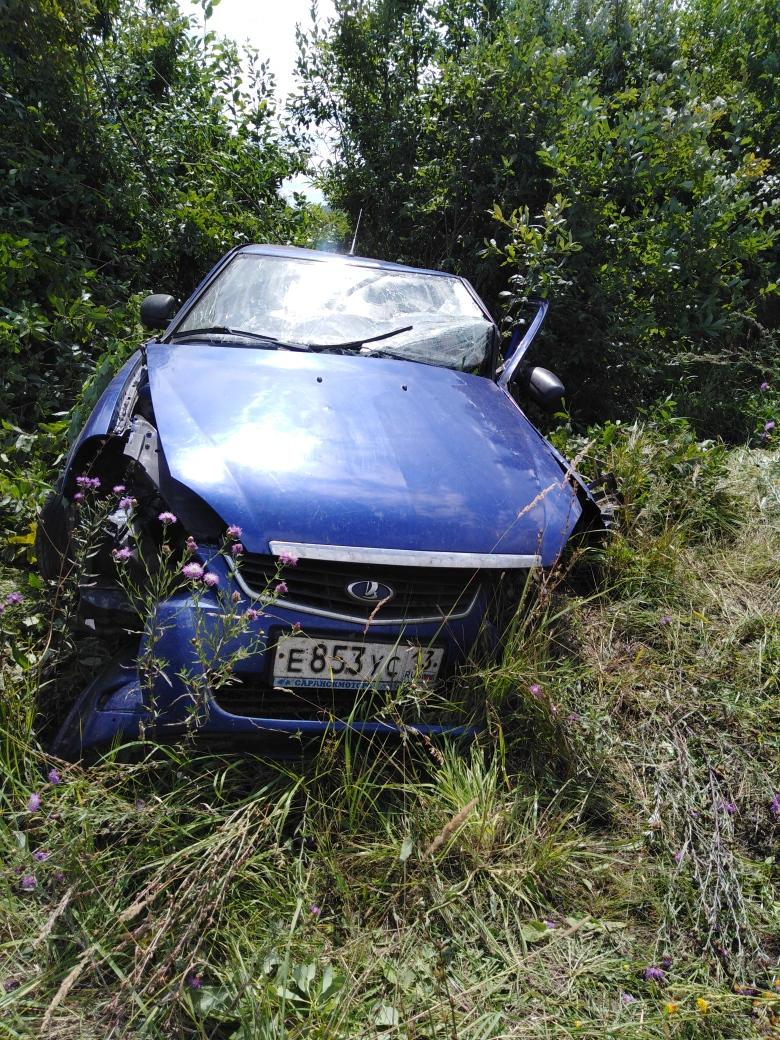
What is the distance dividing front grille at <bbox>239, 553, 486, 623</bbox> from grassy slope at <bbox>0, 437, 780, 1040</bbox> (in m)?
0.32

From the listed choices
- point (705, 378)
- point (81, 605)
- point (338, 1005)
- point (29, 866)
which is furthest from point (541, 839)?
point (705, 378)

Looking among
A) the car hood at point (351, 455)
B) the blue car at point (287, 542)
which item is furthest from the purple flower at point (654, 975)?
the car hood at point (351, 455)

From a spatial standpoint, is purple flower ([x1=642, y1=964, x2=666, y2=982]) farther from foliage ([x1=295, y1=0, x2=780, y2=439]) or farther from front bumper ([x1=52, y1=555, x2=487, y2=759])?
foliage ([x1=295, y1=0, x2=780, y2=439])

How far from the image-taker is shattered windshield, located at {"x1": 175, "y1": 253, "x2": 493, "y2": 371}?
10.2 ft

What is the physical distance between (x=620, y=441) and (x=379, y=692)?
7.85ft

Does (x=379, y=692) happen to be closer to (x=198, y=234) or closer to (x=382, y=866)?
(x=382, y=866)

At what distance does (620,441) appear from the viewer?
153 inches

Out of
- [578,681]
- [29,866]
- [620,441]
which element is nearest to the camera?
[29,866]

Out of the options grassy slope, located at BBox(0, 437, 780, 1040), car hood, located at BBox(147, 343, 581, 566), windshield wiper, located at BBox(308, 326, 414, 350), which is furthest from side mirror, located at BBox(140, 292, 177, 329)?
grassy slope, located at BBox(0, 437, 780, 1040)

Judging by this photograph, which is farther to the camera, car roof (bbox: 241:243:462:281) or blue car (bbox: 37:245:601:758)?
car roof (bbox: 241:243:462:281)

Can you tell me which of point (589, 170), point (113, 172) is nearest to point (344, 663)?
point (589, 170)

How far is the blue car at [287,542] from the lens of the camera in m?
1.90

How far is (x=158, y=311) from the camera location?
3.28 meters

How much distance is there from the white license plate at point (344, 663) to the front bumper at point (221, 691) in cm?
2
